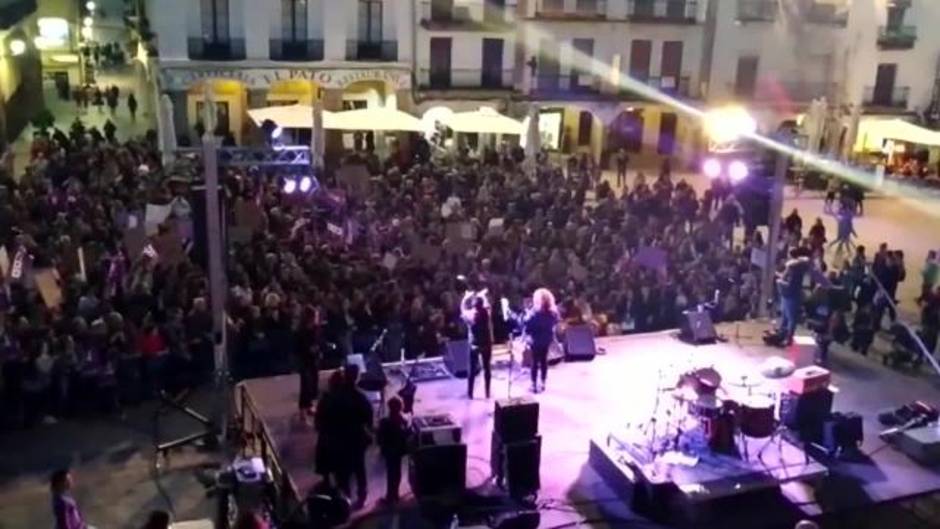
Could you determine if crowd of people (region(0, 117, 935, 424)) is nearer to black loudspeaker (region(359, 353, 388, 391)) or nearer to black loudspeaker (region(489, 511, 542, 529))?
black loudspeaker (region(359, 353, 388, 391))

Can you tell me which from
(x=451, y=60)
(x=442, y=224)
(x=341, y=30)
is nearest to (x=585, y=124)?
(x=451, y=60)

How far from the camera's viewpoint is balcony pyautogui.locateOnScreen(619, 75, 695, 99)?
34438 mm

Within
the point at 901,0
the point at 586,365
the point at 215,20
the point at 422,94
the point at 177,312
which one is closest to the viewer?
the point at 177,312

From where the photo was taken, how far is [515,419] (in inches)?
468

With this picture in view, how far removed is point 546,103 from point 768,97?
7534 mm

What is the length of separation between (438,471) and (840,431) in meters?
4.98

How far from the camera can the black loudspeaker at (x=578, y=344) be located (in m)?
15.4

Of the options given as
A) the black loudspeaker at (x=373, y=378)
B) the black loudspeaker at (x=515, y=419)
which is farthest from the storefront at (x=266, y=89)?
the black loudspeaker at (x=515, y=419)

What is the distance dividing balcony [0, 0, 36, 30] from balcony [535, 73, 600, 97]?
589 inches

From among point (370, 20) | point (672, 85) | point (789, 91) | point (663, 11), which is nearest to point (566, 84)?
point (672, 85)

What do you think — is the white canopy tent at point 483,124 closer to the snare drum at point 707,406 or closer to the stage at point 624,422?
the stage at point 624,422

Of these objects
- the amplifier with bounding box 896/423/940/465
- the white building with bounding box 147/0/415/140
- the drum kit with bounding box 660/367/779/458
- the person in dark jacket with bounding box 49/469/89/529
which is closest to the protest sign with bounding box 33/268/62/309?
the person in dark jacket with bounding box 49/469/89/529

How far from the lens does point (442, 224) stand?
1853cm

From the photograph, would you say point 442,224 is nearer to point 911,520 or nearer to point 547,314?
point 547,314
